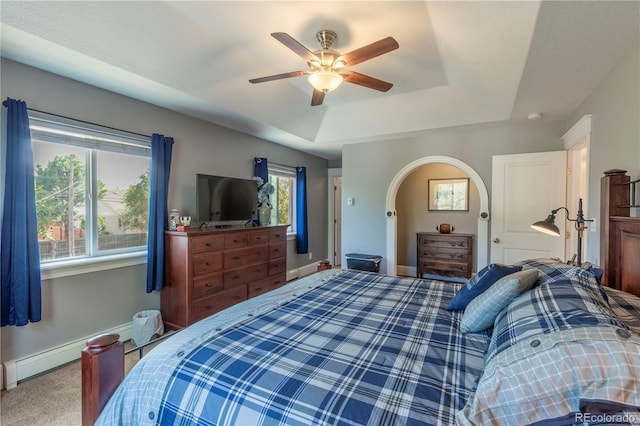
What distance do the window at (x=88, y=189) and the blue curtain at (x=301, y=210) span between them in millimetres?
2657

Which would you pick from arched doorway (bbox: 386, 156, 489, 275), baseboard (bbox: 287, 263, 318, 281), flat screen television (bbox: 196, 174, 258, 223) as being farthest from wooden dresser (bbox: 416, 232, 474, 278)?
flat screen television (bbox: 196, 174, 258, 223)

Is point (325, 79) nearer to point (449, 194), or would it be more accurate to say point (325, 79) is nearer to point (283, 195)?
point (283, 195)

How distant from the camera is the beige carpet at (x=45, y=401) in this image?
1.86m

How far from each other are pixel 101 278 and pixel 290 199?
10.8 ft

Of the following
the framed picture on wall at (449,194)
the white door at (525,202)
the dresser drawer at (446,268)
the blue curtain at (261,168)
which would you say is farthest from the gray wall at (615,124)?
the blue curtain at (261,168)

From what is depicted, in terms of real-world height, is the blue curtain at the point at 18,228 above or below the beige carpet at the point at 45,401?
above

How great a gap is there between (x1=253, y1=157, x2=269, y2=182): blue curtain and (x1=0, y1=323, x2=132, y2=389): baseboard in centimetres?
278

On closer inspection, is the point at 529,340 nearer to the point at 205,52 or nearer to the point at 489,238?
the point at 205,52

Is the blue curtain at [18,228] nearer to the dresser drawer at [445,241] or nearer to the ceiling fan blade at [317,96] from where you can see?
the ceiling fan blade at [317,96]

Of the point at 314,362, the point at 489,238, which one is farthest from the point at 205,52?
the point at 489,238

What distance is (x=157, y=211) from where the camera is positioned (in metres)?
3.04

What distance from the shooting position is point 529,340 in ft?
3.11

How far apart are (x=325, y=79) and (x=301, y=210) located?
3.42m

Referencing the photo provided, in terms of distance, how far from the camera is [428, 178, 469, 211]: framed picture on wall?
526 centimetres
